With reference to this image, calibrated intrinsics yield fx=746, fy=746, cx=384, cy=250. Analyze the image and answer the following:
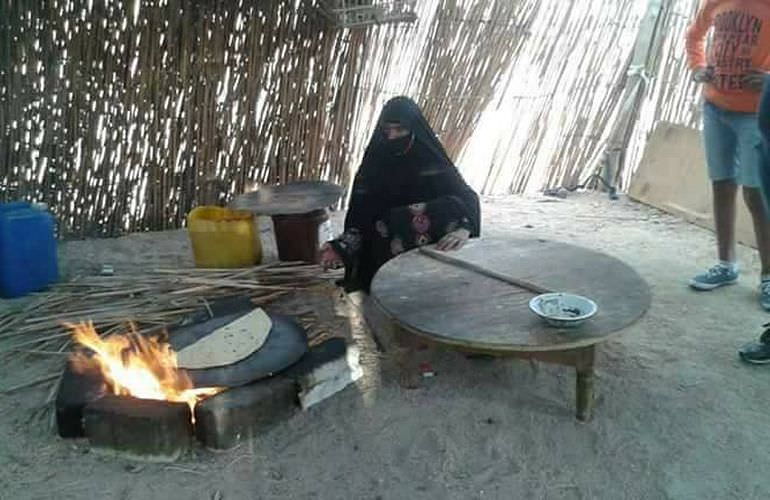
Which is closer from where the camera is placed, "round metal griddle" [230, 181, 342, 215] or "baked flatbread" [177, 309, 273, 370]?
"baked flatbread" [177, 309, 273, 370]

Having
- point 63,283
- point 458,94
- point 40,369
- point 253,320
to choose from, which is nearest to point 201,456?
point 253,320

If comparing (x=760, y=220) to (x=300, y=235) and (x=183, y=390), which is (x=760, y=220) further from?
(x=183, y=390)

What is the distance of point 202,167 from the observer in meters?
4.80

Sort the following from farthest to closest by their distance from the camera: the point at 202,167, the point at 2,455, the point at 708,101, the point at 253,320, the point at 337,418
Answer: the point at 202,167 < the point at 708,101 < the point at 253,320 < the point at 337,418 < the point at 2,455

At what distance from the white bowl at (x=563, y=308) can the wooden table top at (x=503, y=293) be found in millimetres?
30

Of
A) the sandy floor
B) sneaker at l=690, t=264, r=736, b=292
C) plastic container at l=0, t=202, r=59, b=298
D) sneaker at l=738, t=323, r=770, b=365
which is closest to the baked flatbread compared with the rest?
the sandy floor

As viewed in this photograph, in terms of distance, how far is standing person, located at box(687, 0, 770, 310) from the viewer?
131 inches

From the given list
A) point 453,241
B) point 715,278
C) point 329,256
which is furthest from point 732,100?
point 329,256

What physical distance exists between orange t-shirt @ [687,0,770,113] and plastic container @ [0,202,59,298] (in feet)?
11.0

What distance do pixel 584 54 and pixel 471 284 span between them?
11.2 feet

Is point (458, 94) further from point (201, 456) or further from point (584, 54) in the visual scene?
point (201, 456)

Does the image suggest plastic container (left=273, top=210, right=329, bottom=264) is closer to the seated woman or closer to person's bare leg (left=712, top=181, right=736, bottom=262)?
the seated woman

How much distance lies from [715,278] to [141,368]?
281 cm

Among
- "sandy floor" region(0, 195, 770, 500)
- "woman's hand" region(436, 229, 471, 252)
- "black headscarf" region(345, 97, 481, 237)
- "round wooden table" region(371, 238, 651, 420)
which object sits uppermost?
"black headscarf" region(345, 97, 481, 237)
